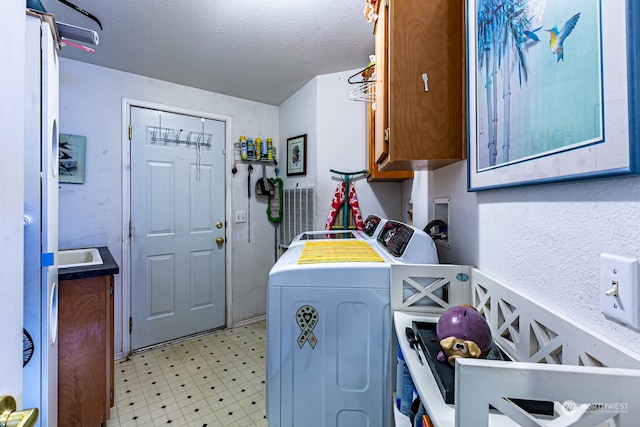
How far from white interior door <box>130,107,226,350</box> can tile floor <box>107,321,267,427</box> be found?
266 millimetres

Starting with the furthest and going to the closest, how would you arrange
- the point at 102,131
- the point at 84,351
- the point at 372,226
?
the point at 102,131, the point at 372,226, the point at 84,351

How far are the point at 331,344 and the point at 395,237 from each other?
21.7 inches

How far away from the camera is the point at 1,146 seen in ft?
1.42

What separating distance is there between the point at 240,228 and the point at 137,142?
1225 mm

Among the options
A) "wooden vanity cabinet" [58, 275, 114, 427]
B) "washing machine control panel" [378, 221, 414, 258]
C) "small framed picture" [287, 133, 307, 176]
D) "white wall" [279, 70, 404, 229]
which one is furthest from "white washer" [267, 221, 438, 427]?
"small framed picture" [287, 133, 307, 176]

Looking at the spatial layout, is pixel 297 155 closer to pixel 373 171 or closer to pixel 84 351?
pixel 373 171

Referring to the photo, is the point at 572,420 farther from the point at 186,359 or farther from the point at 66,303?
the point at 186,359

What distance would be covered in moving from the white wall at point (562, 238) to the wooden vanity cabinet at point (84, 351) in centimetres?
189

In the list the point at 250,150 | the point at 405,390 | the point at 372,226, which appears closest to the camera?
the point at 405,390

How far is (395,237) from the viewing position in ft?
4.27

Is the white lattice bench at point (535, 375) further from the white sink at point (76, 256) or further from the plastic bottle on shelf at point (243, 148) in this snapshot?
the plastic bottle on shelf at point (243, 148)

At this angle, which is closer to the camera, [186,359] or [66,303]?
[66,303]

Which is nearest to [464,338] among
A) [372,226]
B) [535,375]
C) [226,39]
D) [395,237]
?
[535,375]

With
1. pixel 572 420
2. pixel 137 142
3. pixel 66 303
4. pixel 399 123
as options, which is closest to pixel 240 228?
pixel 137 142
